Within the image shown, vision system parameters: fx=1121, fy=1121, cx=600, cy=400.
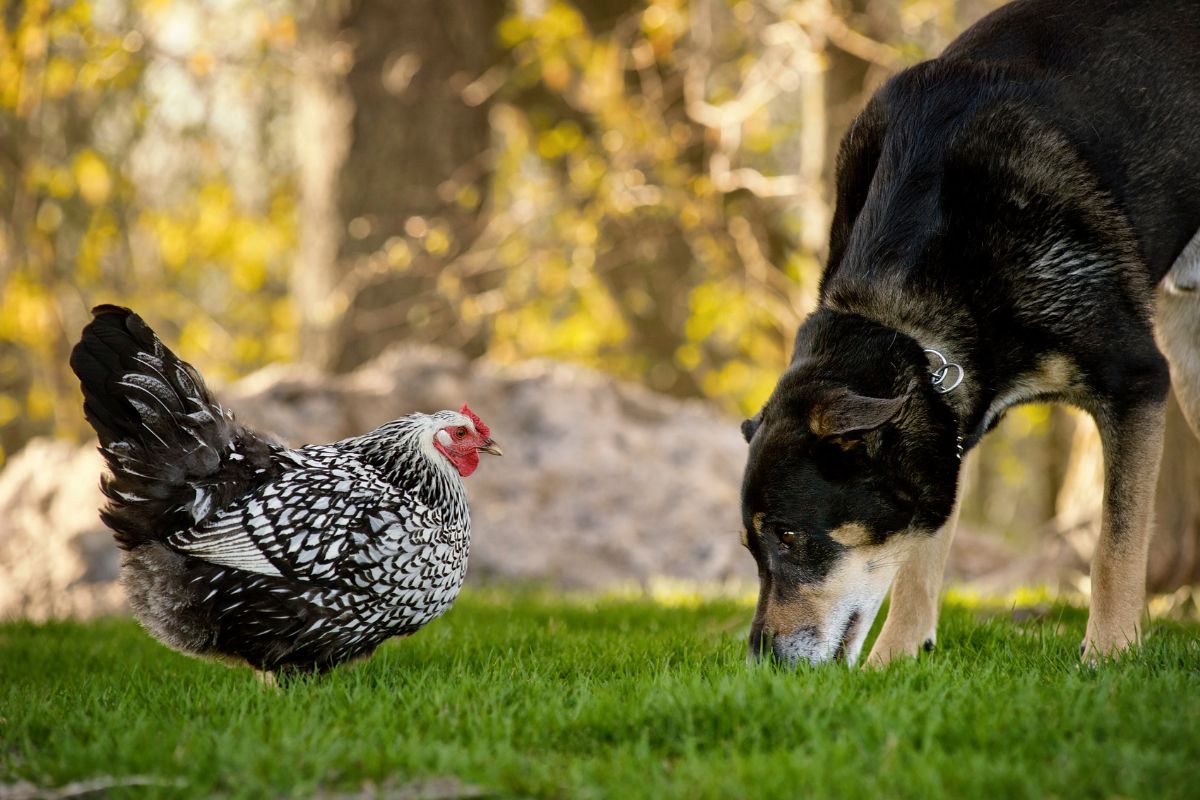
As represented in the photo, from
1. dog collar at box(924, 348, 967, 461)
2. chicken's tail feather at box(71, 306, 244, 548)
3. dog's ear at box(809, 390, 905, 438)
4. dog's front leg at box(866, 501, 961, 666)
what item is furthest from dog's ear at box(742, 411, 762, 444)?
chicken's tail feather at box(71, 306, 244, 548)

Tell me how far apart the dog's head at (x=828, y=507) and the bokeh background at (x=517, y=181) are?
4204mm

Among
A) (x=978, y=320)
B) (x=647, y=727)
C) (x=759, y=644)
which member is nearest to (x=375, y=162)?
(x=978, y=320)

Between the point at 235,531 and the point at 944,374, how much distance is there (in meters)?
2.90

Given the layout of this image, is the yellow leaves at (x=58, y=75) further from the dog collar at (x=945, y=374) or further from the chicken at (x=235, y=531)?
the dog collar at (x=945, y=374)

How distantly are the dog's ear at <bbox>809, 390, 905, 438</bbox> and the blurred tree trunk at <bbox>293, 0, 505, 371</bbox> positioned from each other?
6.84 m

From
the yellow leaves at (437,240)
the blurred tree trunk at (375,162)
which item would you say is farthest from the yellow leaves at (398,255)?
the yellow leaves at (437,240)

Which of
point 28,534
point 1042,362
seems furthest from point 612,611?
point 28,534

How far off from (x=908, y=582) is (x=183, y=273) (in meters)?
16.5

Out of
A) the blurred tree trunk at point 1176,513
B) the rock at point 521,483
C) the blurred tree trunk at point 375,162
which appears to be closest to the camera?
the blurred tree trunk at point 1176,513

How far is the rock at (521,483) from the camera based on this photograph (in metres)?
8.62

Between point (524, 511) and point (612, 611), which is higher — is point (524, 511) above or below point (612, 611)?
above

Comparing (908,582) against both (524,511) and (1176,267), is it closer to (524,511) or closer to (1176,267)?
(1176,267)

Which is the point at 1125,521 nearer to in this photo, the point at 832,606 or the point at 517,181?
the point at 832,606

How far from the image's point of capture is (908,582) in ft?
16.5
